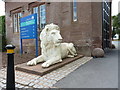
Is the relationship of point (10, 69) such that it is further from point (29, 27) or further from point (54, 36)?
point (29, 27)

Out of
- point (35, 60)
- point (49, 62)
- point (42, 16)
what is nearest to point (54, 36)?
point (49, 62)

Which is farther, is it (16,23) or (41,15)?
(16,23)

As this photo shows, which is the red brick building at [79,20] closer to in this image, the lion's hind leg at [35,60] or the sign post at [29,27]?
the sign post at [29,27]

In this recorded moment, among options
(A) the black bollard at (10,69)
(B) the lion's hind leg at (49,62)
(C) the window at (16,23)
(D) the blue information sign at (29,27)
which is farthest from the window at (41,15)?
(A) the black bollard at (10,69)

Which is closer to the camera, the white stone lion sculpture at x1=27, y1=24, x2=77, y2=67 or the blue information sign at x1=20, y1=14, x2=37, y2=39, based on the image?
the white stone lion sculpture at x1=27, y1=24, x2=77, y2=67

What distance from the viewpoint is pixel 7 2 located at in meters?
9.48

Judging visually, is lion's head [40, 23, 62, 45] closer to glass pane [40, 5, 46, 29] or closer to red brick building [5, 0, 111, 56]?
red brick building [5, 0, 111, 56]

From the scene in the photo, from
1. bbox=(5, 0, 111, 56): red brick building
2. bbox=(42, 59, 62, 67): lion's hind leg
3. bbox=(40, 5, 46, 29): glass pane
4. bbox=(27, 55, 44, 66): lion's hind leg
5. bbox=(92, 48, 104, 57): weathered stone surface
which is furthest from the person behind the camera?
bbox=(40, 5, 46, 29): glass pane

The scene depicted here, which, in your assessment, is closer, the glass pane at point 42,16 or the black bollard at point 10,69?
the black bollard at point 10,69

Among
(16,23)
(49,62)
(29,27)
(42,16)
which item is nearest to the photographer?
(49,62)

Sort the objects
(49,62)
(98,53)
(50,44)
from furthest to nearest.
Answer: (98,53) < (50,44) < (49,62)

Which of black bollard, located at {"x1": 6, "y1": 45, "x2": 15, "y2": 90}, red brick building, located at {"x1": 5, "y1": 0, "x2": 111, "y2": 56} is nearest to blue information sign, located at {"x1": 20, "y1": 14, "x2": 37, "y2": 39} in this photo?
red brick building, located at {"x1": 5, "y1": 0, "x2": 111, "y2": 56}

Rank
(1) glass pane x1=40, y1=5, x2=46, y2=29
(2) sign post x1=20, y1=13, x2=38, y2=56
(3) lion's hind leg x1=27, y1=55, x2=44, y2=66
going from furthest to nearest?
1. (1) glass pane x1=40, y1=5, x2=46, y2=29
2. (2) sign post x1=20, y1=13, x2=38, y2=56
3. (3) lion's hind leg x1=27, y1=55, x2=44, y2=66

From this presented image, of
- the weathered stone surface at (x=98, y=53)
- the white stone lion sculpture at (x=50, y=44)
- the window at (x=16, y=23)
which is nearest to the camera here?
the white stone lion sculpture at (x=50, y=44)
